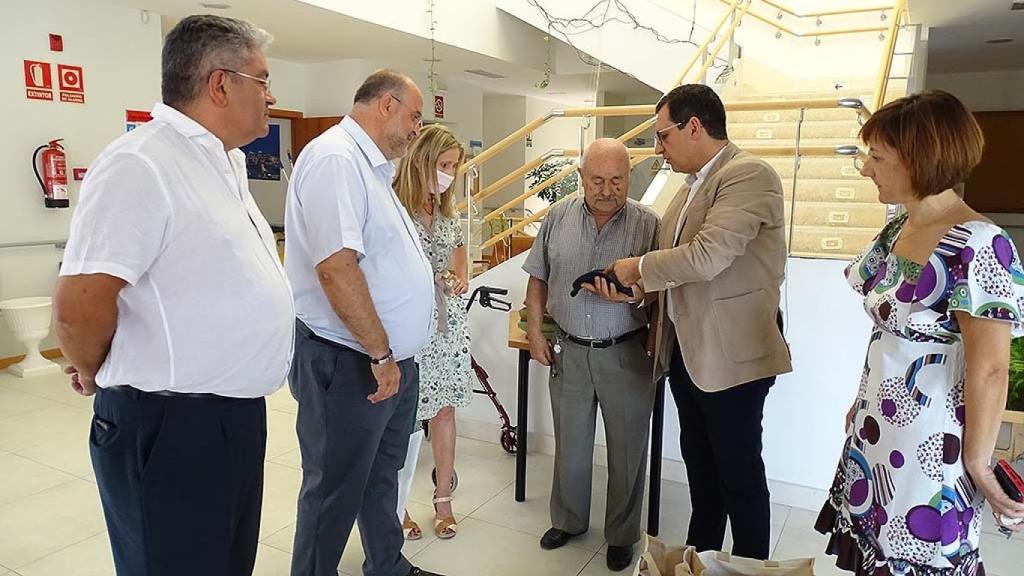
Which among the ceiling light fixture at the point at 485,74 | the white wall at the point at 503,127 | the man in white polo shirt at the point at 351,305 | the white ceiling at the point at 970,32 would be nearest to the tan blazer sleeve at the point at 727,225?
the man in white polo shirt at the point at 351,305

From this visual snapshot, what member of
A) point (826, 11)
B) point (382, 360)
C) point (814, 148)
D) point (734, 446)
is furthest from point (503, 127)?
point (382, 360)

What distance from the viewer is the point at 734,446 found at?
212 cm

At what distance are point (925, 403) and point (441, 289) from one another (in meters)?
1.69

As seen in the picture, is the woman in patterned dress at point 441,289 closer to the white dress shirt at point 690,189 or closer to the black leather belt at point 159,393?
the white dress shirt at point 690,189

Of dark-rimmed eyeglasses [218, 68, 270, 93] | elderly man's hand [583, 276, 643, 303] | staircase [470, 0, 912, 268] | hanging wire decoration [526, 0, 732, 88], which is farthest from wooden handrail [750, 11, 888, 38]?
dark-rimmed eyeglasses [218, 68, 270, 93]

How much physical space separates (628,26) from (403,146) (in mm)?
5993

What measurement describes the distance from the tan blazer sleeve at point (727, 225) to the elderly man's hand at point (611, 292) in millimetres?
289

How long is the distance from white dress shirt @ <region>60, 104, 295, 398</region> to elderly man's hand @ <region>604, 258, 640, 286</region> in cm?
114

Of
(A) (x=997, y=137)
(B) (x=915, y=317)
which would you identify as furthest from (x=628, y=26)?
(B) (x=915, y=317)

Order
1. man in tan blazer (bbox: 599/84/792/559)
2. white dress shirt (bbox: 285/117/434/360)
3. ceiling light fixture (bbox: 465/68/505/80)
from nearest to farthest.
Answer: white dress shirt (bbox: 285/117/434/360), man in tan blazer (bbox: 599/84/792/559), ceiling light fixture (bbox: 465/68/505/80)

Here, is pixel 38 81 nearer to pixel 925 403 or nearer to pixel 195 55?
pixel 195 55

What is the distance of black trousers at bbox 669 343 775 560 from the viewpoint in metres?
2.10

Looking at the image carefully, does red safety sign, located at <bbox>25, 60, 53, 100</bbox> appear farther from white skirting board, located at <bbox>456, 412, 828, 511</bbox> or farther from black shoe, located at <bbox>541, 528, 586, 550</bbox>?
black shoe, located at <bbox>541, 528, 586, 550</bbox>

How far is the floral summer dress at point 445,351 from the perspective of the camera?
263 cm
